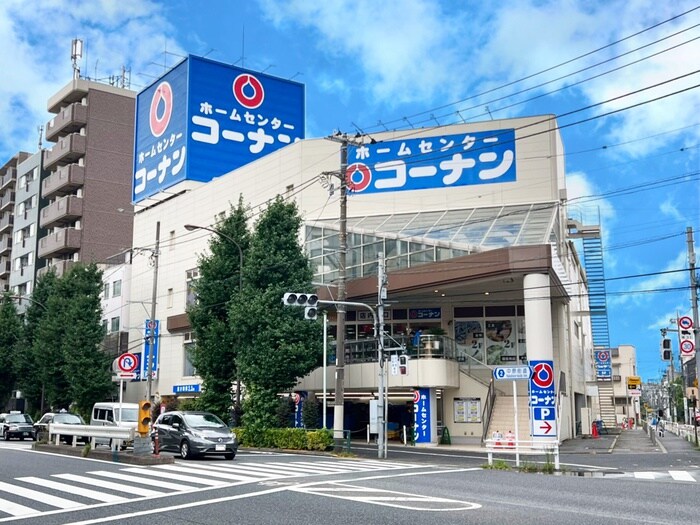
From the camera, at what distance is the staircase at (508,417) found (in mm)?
33219

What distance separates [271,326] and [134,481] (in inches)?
665

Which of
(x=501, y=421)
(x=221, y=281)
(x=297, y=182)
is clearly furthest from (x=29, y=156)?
(x=501, y=421)

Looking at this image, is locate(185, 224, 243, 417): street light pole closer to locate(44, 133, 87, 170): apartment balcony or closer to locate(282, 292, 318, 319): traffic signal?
locate(282, 292, 318, 319): traffic signal

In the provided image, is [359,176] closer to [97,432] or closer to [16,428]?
[97,432]

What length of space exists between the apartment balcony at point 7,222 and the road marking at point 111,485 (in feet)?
242

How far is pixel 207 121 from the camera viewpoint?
57.3 m

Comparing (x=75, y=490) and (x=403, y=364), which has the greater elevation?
(x=403, y=364)

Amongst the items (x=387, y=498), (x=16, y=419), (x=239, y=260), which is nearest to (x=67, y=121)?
(x=16, y=419)

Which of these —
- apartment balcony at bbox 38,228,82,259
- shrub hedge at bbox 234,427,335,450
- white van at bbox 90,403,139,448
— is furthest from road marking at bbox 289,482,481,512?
apartment balcony at bbox 38,228,82,259

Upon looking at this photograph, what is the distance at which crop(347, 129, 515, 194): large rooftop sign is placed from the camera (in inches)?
1607

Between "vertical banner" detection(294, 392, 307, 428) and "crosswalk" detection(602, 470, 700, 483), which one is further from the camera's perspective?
"vertical banner" detection(294, 392, 307, 428)

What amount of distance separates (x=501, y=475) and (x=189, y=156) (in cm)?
4153

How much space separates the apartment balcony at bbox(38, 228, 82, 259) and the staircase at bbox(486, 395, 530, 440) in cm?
4610

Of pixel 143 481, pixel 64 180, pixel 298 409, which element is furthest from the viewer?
pixel 64 180
